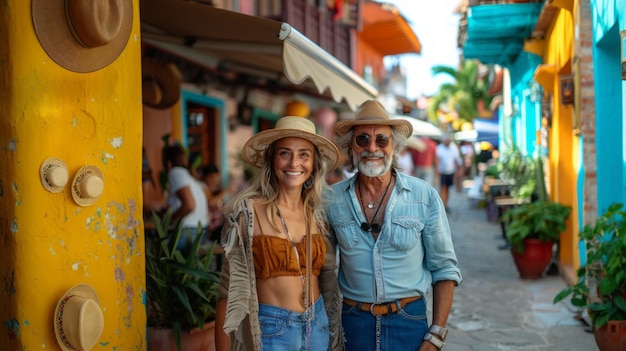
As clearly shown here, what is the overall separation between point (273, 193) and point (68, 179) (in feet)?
2.94

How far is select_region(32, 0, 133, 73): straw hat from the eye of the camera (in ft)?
9.57

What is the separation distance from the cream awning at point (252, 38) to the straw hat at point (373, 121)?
1315 mm

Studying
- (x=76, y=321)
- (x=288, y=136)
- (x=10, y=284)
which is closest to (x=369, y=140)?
(x=288, y=136)

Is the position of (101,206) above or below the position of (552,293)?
above

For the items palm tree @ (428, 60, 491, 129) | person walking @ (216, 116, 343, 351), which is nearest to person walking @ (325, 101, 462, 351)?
person walking @ (216, 116, 343, 351)

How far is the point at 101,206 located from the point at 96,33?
79cm

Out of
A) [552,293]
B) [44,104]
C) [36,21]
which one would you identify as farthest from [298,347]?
[552,293]

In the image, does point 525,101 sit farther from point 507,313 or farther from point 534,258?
point 507,313

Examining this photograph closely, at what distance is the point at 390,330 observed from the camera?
288cm

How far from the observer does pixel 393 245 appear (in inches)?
113

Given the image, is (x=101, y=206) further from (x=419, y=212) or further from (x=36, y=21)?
(x=419, y=212)

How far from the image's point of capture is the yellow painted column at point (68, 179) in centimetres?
277

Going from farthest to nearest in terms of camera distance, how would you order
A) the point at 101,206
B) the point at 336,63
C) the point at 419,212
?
the point at 336,63
the point at 101,206
the point at 419,212

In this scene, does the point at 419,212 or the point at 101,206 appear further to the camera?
the point at 101,206
